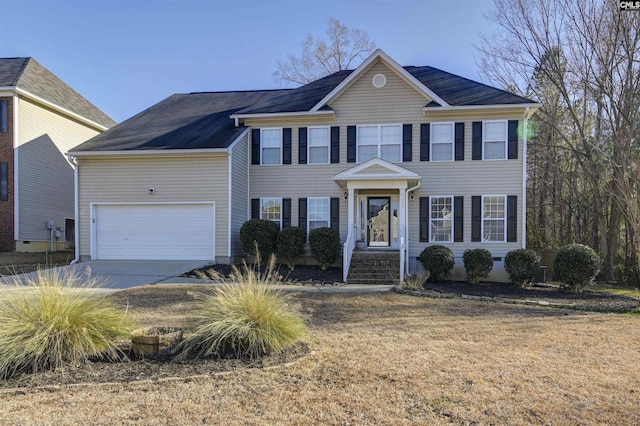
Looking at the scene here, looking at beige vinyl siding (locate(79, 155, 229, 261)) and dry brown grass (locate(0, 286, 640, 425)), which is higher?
beige vinyl siding (locate(79, 155, 229, 261))

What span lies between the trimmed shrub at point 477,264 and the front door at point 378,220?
3184 millimetres

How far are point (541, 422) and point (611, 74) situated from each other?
14.7 metres

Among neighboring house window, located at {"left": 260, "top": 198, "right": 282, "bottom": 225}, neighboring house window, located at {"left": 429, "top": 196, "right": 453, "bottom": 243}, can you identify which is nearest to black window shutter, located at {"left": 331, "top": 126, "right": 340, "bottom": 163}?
neighboring house window, located at {"left": 260, "top": 198, "right": 282, "bottom": 225}

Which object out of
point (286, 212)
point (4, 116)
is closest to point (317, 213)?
point (286, 212)

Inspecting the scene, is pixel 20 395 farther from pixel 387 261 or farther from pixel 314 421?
pixel 387 261

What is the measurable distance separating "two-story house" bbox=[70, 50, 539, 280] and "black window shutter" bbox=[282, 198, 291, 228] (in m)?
0.04

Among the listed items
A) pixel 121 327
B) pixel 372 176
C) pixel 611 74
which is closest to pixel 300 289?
pixel 372 176

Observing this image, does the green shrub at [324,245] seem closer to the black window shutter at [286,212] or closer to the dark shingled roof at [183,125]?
the black window shutter at [286,212]

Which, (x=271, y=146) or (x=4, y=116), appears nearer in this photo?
(x=271, y=146)

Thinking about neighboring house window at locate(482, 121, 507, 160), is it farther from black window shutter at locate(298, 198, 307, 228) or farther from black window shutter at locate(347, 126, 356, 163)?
black window shutter at locate(298, 198, 307, 228)

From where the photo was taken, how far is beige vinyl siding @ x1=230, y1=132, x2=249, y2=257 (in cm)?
1447

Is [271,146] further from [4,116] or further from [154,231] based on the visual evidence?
[4,116]

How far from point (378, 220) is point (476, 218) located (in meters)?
3.35

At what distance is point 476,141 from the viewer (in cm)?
1448
